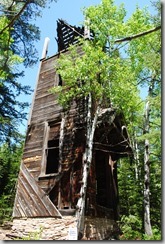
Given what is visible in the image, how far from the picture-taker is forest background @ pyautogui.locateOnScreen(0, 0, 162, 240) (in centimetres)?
756

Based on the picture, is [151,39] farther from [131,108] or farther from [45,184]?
[45,184]

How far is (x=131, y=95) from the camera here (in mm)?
8086

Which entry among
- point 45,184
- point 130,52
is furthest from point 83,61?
point 45,184

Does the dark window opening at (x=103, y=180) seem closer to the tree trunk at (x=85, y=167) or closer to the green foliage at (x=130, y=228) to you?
Result: the green foliage at (x=130, y=228)

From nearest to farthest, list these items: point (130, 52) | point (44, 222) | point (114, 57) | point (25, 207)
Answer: point (44, 222)
point (25, 207)
point (114, 57)
point (130, 52)

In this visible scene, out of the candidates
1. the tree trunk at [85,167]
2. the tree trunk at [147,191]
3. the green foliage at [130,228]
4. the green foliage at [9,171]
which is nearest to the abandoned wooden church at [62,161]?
the tree trunk at [85,167]

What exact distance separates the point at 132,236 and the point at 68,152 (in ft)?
10.4

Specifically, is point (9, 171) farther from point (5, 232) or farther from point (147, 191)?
point (147, 191)

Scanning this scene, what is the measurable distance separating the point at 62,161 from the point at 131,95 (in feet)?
10.2

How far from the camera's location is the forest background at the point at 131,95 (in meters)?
7.56

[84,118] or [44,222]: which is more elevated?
[84,118]

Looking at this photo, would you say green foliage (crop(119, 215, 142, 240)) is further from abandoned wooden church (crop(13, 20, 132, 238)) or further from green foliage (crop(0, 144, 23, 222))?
green foliage (crop(0, 144, 23, 222))

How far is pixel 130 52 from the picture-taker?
31.6 feet

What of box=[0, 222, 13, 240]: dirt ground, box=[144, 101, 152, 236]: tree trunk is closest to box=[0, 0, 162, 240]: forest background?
box=[144, 101, 152, 236]: tree trunk
